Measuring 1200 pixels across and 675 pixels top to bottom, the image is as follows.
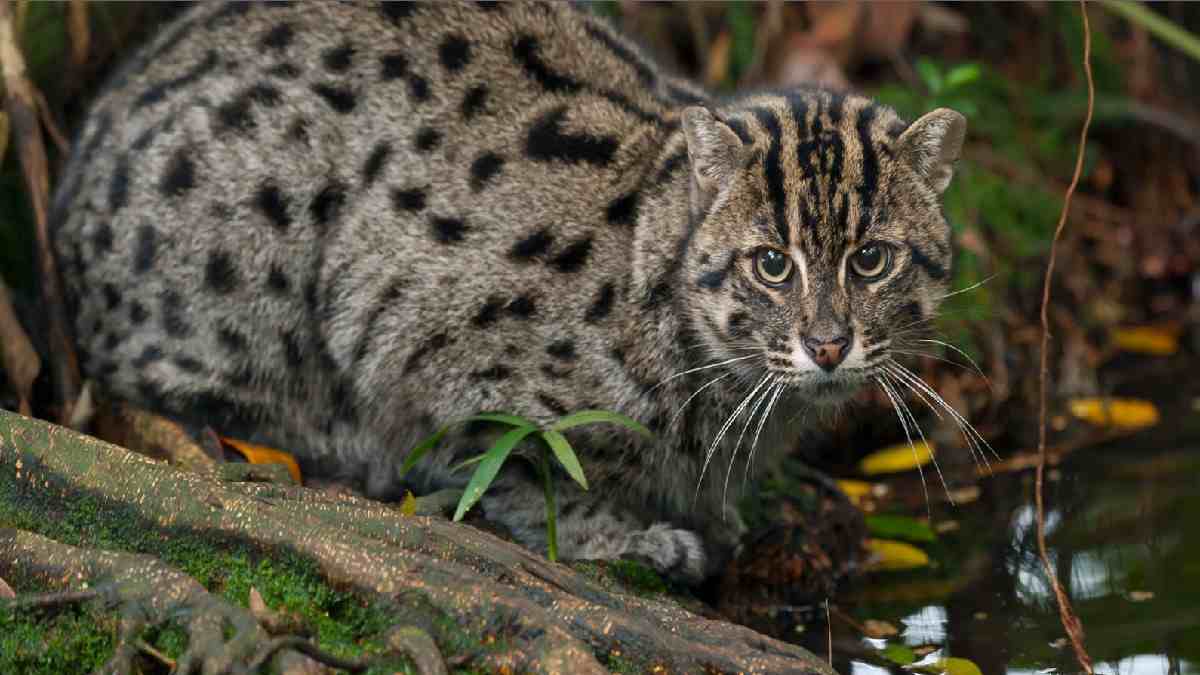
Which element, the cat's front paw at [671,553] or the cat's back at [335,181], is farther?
the cat's back at [335,181]

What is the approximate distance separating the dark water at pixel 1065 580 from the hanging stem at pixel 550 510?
1041 millimetres

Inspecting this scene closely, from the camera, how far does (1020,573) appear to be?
657 centimetres

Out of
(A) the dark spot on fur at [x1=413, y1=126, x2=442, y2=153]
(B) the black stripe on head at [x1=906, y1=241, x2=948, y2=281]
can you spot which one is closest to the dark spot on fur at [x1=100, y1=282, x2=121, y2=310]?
(A) the dark spot on fur at [x1=413, y1=126, x2=442, y2=153]

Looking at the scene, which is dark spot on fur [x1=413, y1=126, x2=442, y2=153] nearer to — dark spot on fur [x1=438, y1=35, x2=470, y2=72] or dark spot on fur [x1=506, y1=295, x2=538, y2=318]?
dark spot on fur [x1=438, y1=35, x2=470, y2=72]

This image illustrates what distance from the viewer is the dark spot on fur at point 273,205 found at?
6.57 metres

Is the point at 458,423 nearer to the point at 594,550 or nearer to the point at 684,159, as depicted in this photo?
the point at 594,550

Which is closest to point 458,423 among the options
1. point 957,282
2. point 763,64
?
point 957,282

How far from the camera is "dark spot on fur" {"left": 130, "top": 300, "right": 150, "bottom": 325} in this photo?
21.9 ft

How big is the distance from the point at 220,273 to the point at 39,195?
0.99m

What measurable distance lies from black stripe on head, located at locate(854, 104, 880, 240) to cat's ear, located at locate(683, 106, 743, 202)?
0.45 metres

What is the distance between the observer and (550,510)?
234 inches

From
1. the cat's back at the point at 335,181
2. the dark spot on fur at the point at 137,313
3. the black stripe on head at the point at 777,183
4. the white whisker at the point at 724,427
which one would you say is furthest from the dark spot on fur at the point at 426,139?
the white whisker at the point at 724,427

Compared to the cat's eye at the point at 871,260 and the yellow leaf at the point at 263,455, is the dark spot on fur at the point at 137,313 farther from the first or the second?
the cat's eye at the point at 871,260

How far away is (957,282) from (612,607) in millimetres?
4398
